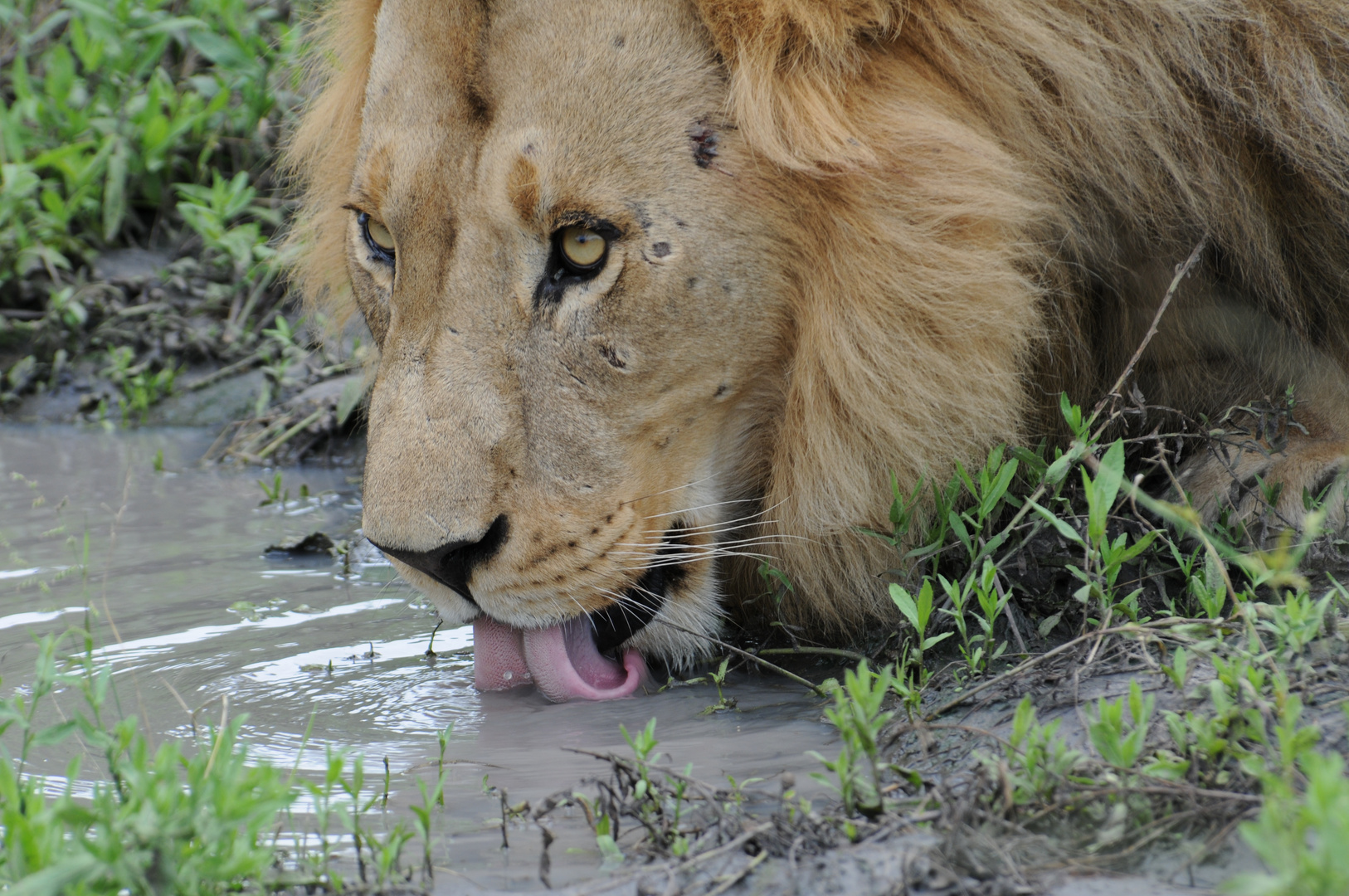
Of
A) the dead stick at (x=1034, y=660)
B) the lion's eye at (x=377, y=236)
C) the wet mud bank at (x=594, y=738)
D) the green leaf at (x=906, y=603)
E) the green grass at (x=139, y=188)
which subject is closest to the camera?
the wet mud bank at (x=594, y=738)

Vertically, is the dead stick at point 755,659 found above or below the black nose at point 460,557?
below

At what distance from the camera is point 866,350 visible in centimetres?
234

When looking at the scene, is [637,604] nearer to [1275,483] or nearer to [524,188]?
[524,188]

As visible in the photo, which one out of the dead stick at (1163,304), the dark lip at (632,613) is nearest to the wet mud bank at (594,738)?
the dark lip at (632,613)

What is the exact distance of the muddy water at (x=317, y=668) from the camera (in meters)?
2.01

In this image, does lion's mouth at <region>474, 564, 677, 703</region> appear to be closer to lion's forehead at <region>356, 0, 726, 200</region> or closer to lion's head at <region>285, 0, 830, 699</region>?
lion's head at <region>285, 0, 830, 699</region>

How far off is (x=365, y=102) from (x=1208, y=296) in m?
1.65

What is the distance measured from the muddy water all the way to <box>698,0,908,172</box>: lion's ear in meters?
0.94

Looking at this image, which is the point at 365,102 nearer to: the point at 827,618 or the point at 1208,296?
the point at 827,618

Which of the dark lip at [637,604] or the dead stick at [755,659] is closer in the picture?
the dead stick at [755,659]

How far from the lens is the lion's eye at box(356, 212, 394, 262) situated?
2676 millimetres

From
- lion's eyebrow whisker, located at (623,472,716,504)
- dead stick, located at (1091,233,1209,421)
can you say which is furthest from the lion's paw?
lion's eyebrow whisker, located at (623,472,716,504)

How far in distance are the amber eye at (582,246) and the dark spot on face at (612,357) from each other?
143mm

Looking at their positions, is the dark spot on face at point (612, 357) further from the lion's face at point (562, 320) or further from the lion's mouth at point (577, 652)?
the lion's mouth at point (577, 652)
